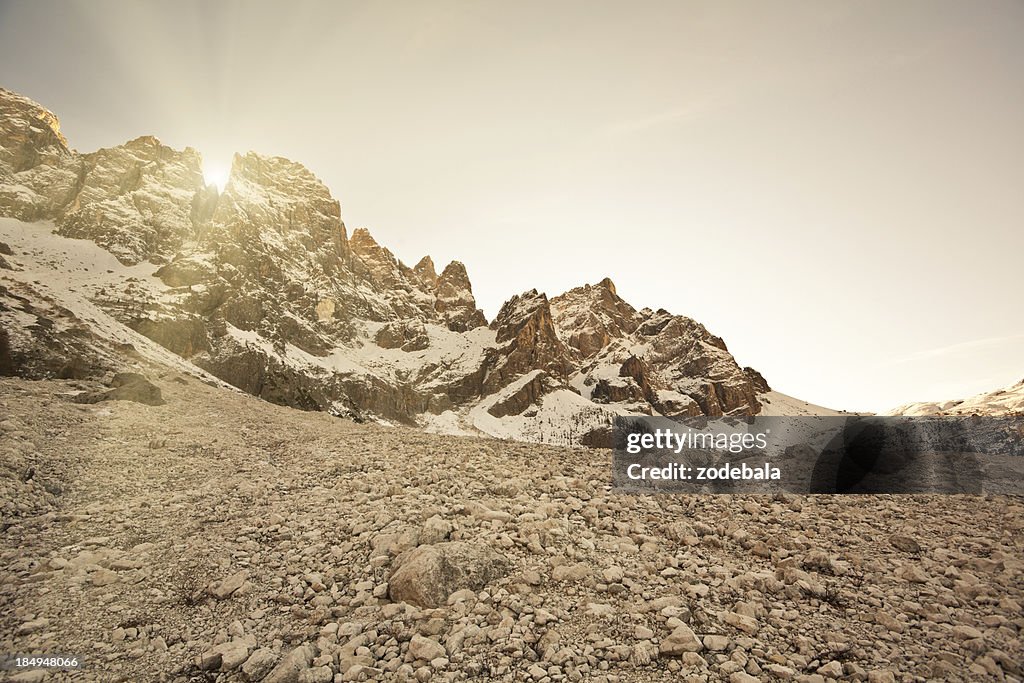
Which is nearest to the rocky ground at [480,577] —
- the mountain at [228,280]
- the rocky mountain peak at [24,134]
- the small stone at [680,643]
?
the small stone at [680,643]

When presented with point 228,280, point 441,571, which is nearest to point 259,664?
point 441,571

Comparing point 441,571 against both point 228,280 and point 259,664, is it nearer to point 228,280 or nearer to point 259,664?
point 259,664

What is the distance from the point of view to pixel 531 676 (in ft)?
17.2

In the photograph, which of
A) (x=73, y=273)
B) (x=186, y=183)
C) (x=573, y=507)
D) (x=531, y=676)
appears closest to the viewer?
(x=531, y=676)

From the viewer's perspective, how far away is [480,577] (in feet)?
23.3

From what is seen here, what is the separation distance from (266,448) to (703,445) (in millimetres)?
13410

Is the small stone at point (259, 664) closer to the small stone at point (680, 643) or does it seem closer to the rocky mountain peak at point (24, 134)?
the small stone at point (680, 643)

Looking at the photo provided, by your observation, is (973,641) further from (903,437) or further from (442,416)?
(442,416)

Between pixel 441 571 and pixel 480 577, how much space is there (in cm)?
62

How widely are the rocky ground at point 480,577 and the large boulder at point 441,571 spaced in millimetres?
32

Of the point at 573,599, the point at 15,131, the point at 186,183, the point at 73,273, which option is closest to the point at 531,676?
the point at 573,599

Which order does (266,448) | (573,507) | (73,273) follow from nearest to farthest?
(573,507) → (266,448) → (73,273)

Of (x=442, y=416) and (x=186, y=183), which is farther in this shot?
(x=442, y=416)

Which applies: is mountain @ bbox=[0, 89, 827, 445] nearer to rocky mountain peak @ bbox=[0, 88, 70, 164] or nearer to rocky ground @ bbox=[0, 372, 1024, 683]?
rocky mountain peak @ bbox=[0, 88, 70, 164]
